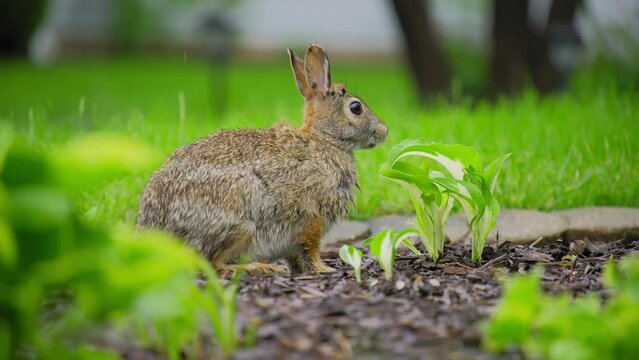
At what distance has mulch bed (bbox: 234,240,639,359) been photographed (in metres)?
3.56

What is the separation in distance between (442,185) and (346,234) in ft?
5.56

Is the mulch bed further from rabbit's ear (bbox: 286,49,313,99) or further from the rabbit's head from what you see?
rabbit's ear (bbox: 286,49,313,99)

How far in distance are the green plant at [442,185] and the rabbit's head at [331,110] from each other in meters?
0.83

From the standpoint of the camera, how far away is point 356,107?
5.86 meters

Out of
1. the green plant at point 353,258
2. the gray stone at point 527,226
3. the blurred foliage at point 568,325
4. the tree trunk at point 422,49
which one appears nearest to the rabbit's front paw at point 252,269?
the green plant at point 353,258

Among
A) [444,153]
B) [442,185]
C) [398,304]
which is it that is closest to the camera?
[398,304]

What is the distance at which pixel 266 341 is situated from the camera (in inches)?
142

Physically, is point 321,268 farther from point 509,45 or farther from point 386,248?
point 509,45

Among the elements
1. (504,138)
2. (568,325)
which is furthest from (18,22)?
(568,325)

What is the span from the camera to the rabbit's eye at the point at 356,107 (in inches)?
230

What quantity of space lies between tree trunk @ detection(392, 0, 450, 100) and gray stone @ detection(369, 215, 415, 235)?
7.11m

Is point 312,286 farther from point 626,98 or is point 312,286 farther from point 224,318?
point 626,98

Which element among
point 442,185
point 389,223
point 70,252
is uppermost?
point 442,185

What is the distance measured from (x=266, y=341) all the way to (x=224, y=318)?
0.65ft
